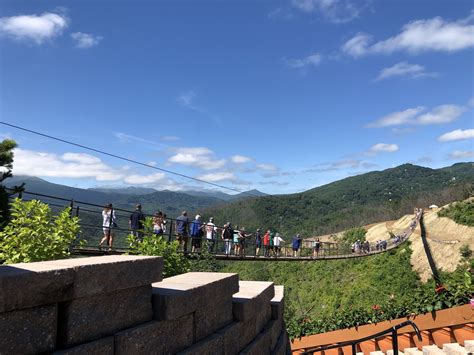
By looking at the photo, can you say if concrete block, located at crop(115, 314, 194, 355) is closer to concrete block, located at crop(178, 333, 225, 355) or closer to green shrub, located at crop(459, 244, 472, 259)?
concrete block, located at crop(178, 333, 225, 355)

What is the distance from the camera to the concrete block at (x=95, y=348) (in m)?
1.79

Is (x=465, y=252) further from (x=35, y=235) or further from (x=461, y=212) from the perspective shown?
(x=35, y=235)

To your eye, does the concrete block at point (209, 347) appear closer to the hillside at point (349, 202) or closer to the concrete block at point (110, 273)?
the concrete block at point (110, 273)

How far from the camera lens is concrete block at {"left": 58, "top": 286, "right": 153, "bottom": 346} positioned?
1.84 meters

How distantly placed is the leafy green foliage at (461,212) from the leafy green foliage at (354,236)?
12.8m

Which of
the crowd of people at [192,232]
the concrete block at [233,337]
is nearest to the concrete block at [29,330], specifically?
the concrete block at [233,337]

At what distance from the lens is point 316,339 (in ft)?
27.8

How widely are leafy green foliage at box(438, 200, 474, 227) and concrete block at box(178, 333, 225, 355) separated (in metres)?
27.3

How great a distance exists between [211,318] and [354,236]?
142ft

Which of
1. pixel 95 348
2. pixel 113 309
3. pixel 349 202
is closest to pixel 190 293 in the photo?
pixel 113 309

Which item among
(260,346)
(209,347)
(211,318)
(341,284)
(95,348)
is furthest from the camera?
(341,284)

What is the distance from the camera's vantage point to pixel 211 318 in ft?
9.25

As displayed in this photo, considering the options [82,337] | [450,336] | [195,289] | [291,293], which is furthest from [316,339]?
[291,293]

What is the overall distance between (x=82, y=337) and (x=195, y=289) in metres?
0.83
